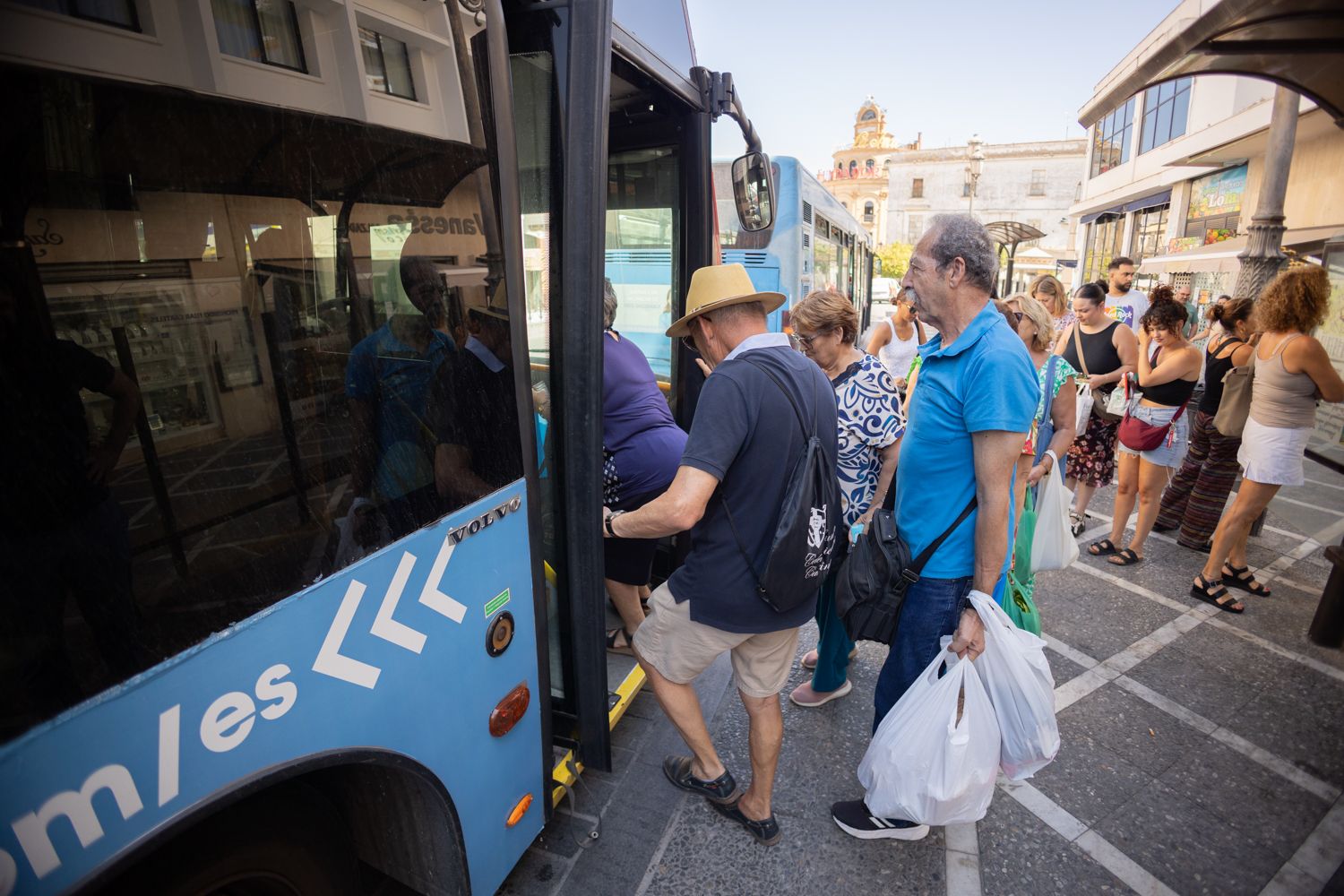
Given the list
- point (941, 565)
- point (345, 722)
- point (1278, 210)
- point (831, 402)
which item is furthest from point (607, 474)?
point (1278, 210)

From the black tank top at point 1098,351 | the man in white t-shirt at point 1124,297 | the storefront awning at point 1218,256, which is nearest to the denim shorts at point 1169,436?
the black tank top at point 1098,351

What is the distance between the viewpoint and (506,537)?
172 cm

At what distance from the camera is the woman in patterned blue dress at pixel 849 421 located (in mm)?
2836

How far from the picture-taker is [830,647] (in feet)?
10.2

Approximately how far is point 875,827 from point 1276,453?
3.39m

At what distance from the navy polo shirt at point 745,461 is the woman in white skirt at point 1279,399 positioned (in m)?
3.30

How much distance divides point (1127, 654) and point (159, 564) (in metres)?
4.30

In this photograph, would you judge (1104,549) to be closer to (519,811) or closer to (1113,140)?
(519,811)

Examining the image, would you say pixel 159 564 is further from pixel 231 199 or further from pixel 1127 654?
pixel 1127 654

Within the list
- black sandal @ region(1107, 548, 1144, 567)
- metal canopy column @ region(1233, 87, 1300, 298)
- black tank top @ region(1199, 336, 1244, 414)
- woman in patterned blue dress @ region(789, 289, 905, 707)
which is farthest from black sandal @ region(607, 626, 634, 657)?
metal canopy column @ region(1233, 87, 1300, 298)

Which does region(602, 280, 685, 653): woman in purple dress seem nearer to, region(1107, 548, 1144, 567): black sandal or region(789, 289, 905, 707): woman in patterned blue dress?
region(789, 289, 905, 707): woman in patterned blue dress

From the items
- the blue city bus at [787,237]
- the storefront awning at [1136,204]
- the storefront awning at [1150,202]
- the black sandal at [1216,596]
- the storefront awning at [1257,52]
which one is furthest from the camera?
the storefront awning at [1136,204]

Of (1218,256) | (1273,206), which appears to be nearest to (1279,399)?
(1273,206)

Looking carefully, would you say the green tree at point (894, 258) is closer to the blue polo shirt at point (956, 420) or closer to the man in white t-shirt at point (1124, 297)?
the man in white t-shirt at point (1124, 297)
